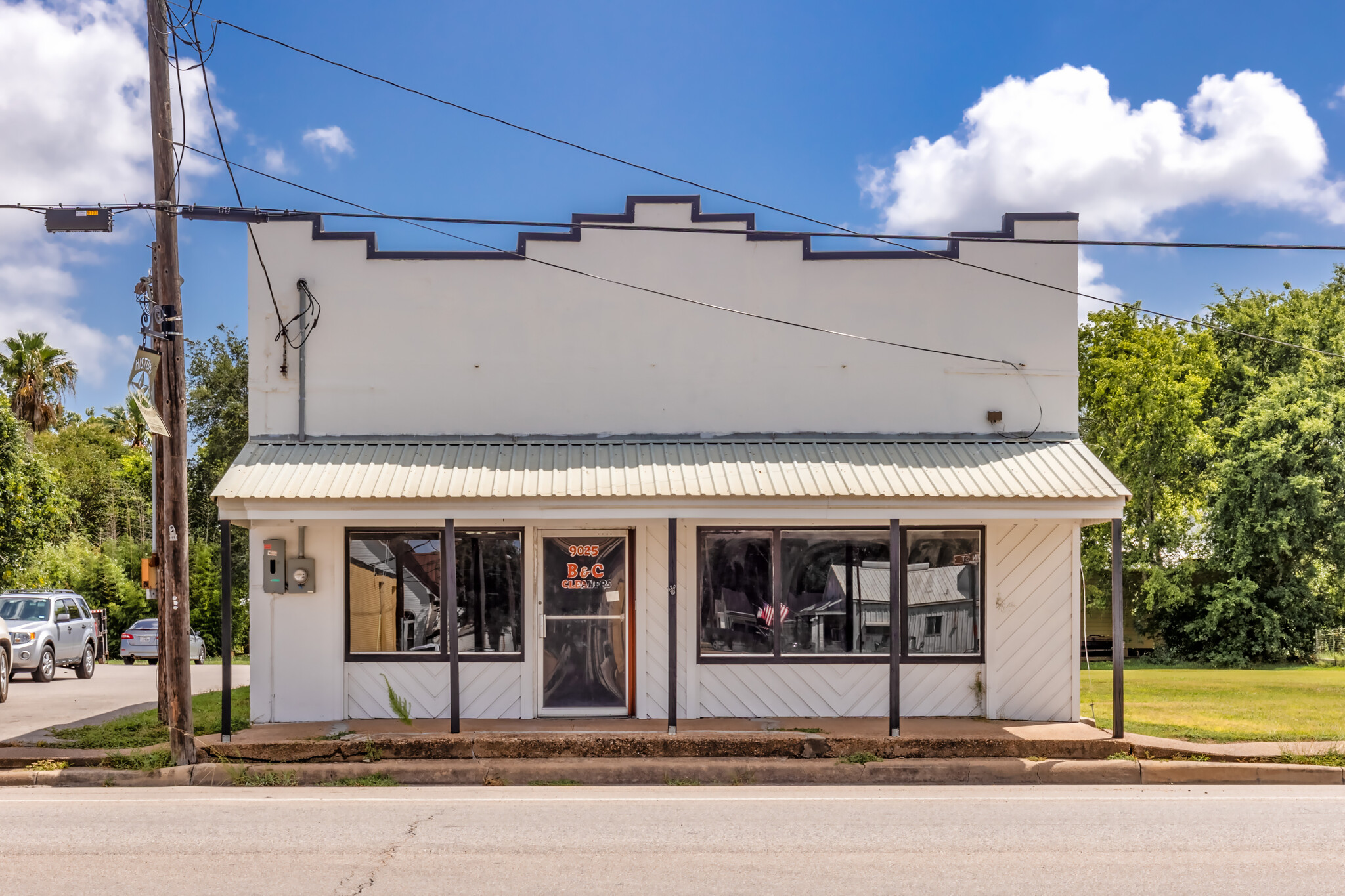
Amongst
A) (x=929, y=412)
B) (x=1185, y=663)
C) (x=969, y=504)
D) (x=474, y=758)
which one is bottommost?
(x=1185, y=663)

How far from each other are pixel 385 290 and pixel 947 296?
678 cm

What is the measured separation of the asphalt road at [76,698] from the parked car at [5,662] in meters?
0.17

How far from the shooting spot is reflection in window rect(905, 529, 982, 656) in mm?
12148

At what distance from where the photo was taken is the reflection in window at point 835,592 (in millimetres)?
12148

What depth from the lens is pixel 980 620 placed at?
12133 millimetres

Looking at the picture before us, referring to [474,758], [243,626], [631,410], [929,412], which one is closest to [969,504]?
[929,412]

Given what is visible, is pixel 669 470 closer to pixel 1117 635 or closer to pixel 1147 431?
pixel 1117 635

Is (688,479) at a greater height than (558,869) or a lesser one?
greater

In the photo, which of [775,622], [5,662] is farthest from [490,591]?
[5,662]

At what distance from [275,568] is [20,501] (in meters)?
19.5

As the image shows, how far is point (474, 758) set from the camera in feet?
34.1

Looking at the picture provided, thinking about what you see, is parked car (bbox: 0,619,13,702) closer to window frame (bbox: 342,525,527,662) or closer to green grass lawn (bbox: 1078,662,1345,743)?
window frame (bbox: 342,525,527,662)

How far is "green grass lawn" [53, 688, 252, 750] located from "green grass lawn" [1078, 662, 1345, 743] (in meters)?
9.90

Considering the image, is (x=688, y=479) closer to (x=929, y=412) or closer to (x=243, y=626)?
(x=929, y=412)
